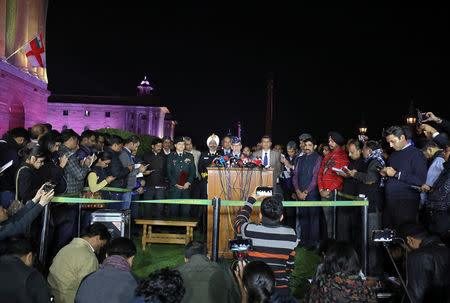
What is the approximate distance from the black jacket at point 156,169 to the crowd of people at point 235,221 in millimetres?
28

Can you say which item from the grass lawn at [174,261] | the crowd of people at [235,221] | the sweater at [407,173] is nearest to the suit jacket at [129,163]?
the crowd of people at [235,221]

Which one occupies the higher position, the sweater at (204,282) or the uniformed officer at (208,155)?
the uniformed officer at (208,155)

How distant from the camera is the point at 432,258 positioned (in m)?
3.15

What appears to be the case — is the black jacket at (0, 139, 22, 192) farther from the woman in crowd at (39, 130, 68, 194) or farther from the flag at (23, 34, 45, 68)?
the flag at (23, 34, 45, 68)

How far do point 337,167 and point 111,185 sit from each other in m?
4.36

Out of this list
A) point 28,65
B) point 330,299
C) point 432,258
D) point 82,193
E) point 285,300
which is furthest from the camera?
point 28,65

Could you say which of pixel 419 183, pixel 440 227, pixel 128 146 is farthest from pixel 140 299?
pixel 128 146

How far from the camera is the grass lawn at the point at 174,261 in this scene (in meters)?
4.78

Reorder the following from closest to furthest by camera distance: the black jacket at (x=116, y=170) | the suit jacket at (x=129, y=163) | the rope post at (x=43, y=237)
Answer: the rope post at (x=43, y=237), the black jacket at (x=116, y=170), the suit jacket at (x=129, y=163)

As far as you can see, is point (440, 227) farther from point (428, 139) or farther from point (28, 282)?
point (28, 282)

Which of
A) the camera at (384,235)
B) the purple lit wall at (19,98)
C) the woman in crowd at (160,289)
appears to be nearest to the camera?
the woman in crowd at (160,289)

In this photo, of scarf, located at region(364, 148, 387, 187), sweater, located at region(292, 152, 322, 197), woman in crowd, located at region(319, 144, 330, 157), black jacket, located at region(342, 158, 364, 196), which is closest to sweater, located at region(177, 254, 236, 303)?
scarf, located at region(364, 148, 387, 187)

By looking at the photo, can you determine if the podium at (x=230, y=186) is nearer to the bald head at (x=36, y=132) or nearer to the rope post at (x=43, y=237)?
the rope post at (x=43, y=237)

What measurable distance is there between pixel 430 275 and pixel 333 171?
3.35 m
